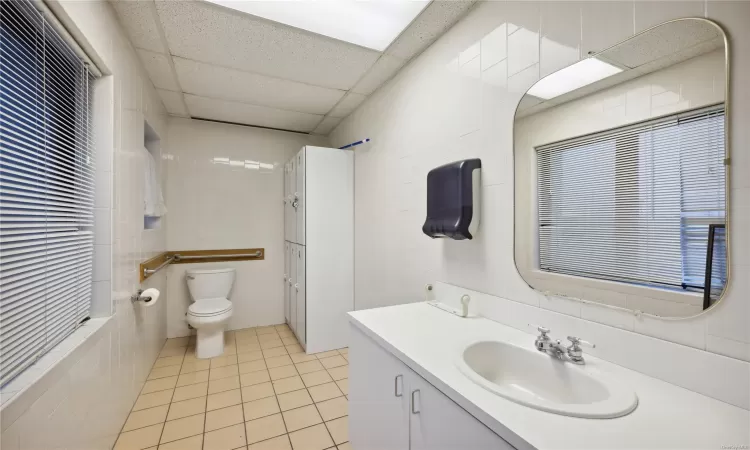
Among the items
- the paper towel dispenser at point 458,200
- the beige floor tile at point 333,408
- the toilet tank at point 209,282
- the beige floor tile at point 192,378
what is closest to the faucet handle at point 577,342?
the paper towel dispenser at point 458,200

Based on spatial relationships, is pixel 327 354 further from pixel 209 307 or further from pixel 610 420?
pixel 610 420

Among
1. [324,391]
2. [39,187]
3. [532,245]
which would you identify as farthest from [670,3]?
[324,391]

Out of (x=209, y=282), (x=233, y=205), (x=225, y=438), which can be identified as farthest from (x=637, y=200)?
(x=233, y=205)

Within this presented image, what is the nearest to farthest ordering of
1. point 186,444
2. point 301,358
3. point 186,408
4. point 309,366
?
point 186,444 → point 186,408 → point 309,366 → point 301,358

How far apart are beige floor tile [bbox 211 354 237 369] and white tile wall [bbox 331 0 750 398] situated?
118cm

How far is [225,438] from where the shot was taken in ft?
5.47

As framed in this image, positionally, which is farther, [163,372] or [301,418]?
[163,372]

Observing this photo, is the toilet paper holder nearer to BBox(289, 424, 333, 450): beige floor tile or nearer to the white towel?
the white towel

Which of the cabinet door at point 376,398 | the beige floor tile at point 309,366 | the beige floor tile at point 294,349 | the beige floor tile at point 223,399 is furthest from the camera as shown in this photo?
the beige floor tile at point 294,349

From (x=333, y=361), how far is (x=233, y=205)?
199 centimetres

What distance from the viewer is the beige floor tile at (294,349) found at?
109 inches

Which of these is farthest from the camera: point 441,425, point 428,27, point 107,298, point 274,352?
point 274,352

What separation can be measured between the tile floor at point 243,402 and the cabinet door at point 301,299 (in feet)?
0.49

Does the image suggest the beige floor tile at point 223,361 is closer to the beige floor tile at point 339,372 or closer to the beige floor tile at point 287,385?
the beige floor tile at point 287,385
